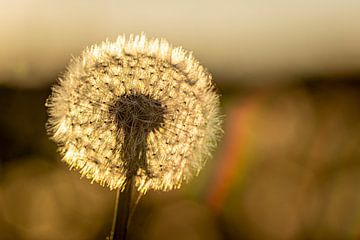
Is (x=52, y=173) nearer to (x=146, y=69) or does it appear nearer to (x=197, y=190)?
(x=197, y=190)

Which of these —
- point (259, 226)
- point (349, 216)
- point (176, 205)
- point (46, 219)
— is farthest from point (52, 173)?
point (349, 216)

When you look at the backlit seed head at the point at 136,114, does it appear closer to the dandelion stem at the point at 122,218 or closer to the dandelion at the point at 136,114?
the dandelion at the point at 136,114

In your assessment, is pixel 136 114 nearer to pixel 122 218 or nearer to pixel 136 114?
pixel 136 114

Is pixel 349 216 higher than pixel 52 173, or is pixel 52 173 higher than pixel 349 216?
pixel 349 216

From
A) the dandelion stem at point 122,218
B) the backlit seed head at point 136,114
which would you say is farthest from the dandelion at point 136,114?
the dandelion stem at point 122,218

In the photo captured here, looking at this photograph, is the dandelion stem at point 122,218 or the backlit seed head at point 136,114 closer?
the dandelion stem at point 122,218

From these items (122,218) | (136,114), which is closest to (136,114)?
(136,114)

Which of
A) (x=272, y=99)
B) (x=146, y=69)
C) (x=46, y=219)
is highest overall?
(x=272, y=99)

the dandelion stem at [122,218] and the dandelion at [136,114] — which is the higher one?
the dandelion at [136,114]

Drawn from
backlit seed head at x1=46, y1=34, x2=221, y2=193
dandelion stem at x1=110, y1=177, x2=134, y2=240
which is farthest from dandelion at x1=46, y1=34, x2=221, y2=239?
dandelion stem at x1=110, y1=177, x2=134, y2=240
